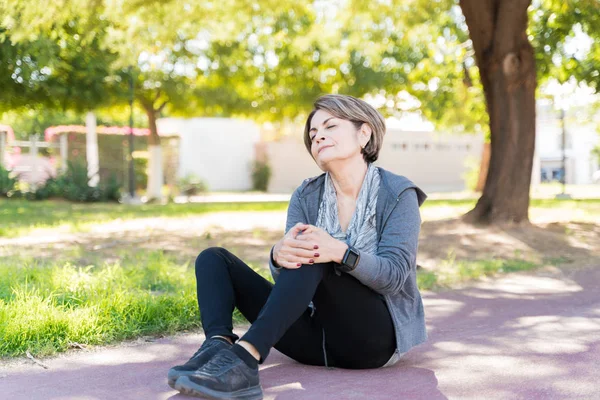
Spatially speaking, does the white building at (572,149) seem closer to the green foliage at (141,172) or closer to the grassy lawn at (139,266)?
the green foliage at (141,172)

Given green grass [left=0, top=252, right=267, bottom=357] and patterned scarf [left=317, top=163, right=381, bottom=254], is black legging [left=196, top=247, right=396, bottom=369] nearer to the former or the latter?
patterned scarf [left=317, top=163, right=381, bottom=254]

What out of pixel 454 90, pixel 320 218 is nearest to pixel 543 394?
pixel 320 218

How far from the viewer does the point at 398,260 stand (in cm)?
296

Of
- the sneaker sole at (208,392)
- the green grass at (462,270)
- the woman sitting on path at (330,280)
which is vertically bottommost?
the green grass at (462,270)

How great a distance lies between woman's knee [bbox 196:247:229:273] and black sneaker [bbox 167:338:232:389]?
383 millimetres

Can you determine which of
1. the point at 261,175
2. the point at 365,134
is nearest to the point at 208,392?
the point at 365,134

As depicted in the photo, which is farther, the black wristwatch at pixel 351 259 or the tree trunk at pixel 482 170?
the tree trunk at pixel 482 170

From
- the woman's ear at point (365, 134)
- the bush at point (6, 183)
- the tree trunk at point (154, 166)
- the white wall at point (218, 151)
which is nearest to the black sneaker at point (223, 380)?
the woman's ear at point (365, 134)

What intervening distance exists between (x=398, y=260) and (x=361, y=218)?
31 cm

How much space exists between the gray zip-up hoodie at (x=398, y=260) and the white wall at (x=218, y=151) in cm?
3040

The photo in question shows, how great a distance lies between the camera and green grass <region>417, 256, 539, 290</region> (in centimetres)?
596

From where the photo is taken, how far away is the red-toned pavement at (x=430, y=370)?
2867 mm

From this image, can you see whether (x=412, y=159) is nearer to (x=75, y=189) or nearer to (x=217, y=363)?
(x=75, y=189)

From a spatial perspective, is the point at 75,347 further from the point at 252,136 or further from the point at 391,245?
the point at 252,136
